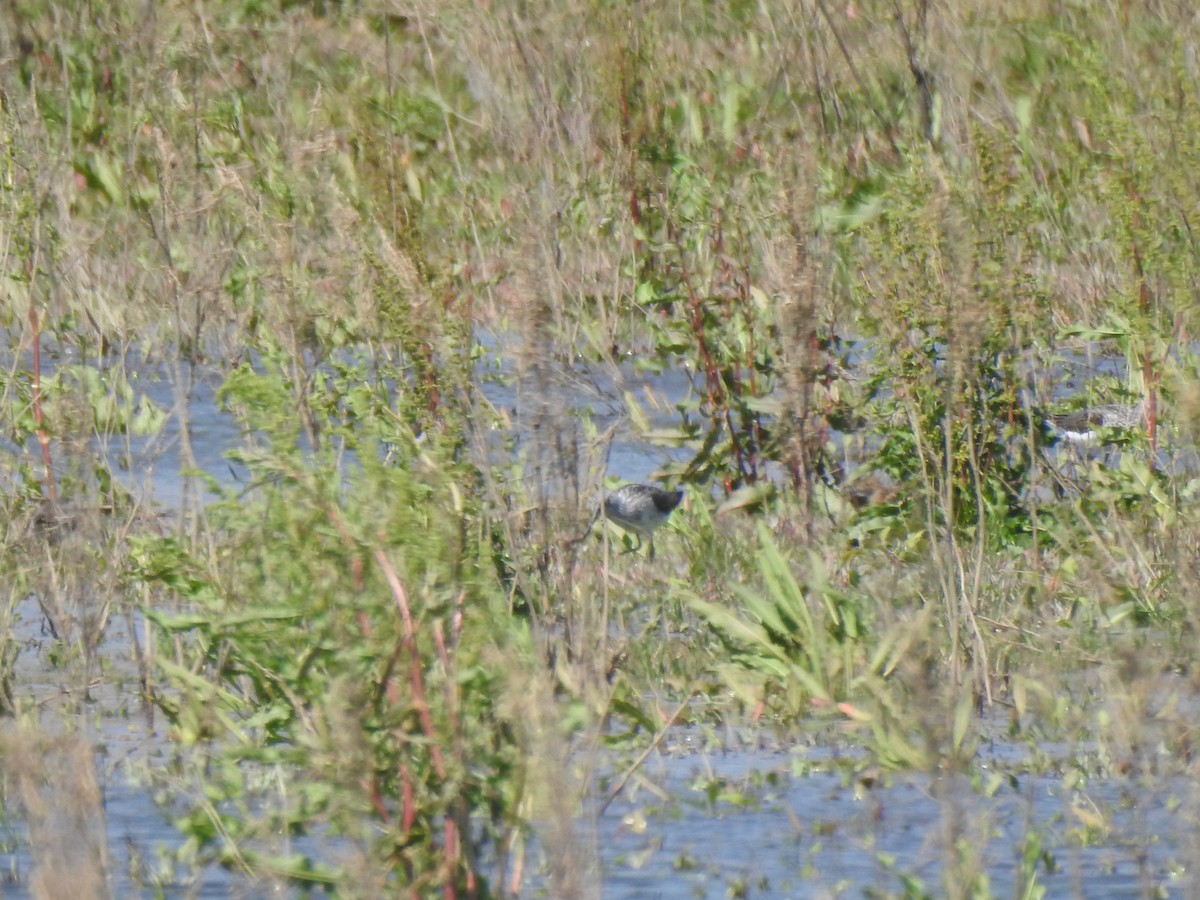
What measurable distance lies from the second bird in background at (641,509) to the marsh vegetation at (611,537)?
0.06m

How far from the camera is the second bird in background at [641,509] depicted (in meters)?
6.11

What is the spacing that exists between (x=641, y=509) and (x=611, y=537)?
256mm

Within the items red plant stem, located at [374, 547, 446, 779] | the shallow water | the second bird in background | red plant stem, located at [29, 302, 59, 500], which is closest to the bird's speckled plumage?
the second bird in background

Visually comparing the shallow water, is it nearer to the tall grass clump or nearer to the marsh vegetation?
the marsh vegetation

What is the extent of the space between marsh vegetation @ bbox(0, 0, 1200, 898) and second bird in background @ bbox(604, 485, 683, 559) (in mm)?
63

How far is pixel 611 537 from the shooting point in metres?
5.94

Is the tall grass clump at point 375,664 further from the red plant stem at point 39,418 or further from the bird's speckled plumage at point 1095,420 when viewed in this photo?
the bird's speckled plumage at point 1095,420

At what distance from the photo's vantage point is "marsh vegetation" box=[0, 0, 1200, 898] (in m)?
2.99

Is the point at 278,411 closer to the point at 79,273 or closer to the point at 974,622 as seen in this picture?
the point at 974,622

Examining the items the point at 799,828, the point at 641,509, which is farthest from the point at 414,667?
the point at 641,509

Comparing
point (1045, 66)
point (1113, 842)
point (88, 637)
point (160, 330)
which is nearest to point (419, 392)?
point (88, 637)

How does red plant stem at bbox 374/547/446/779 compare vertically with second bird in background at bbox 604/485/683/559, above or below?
above

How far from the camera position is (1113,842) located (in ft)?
12.0

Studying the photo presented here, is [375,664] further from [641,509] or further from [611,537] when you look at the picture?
[641,509]
